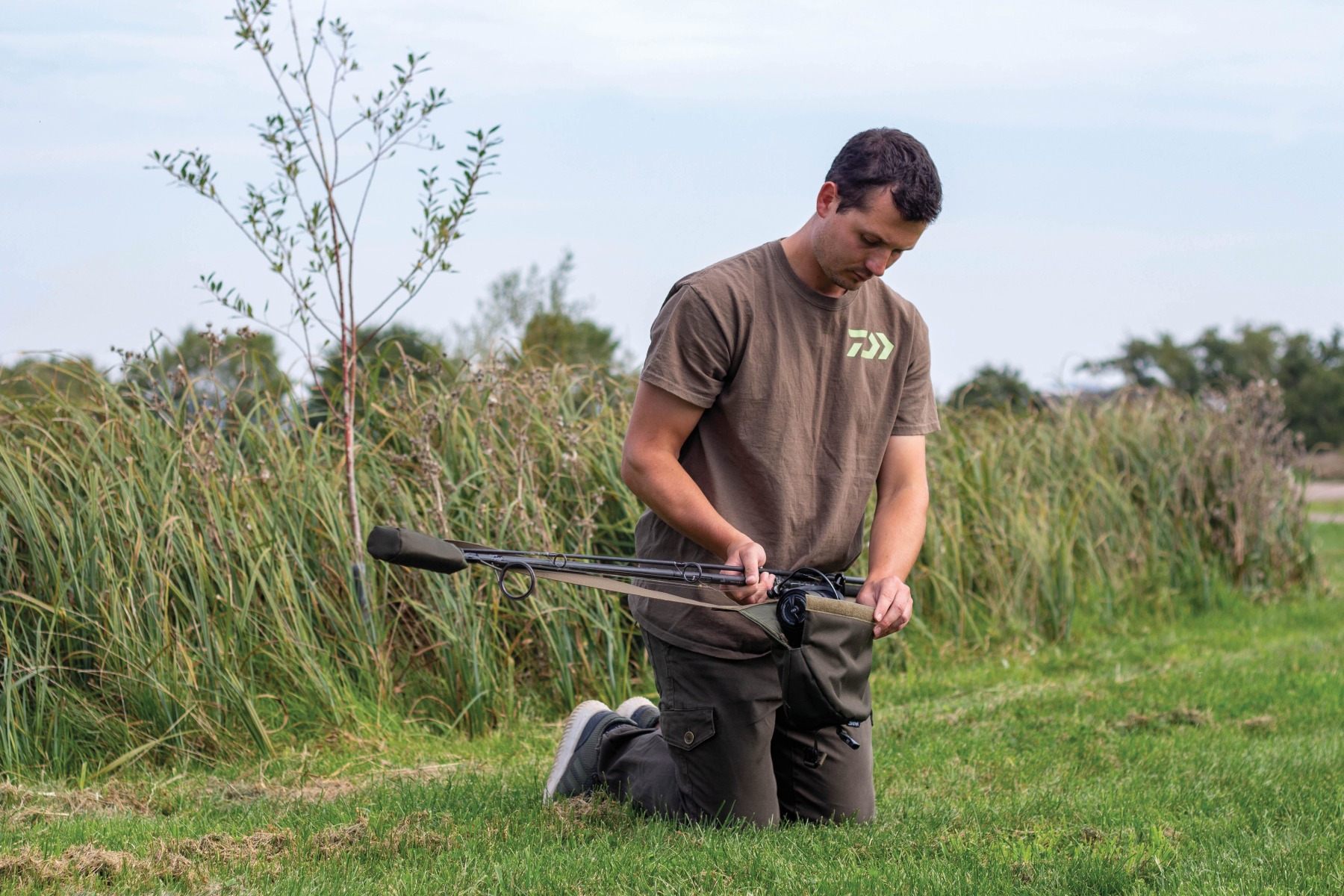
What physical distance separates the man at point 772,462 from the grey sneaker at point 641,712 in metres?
0.26

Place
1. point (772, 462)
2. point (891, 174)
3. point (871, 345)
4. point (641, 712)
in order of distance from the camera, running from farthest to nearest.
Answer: point (641, 712) → point (871, 345) → point (772, 462) → point (891, 174)

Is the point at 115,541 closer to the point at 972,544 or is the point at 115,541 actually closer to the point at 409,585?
the point at 409,585

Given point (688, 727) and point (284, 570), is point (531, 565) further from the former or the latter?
point (284, 570)

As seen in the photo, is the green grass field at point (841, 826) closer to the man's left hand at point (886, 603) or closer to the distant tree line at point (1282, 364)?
the man's left hand at point (886, 603)

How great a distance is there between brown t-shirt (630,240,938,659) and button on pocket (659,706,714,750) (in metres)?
0.18

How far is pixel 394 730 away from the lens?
4.54 metres

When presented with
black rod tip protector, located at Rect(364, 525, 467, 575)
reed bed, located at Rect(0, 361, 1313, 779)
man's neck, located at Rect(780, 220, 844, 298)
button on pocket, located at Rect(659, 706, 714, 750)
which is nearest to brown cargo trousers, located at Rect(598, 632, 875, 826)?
button on pocket, located at Rect(659, 706, 714, 750)

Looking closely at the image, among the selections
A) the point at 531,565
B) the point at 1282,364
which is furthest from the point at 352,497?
the point at 1282,364

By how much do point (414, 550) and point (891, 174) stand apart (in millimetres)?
1488

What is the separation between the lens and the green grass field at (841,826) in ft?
9.35

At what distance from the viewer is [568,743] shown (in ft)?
12.4

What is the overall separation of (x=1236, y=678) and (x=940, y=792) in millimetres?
2589

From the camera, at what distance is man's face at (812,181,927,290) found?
3.09 meters

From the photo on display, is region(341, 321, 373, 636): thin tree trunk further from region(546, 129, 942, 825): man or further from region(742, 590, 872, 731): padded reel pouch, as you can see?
region(742, 590, 872, 731): padded reel pouch
